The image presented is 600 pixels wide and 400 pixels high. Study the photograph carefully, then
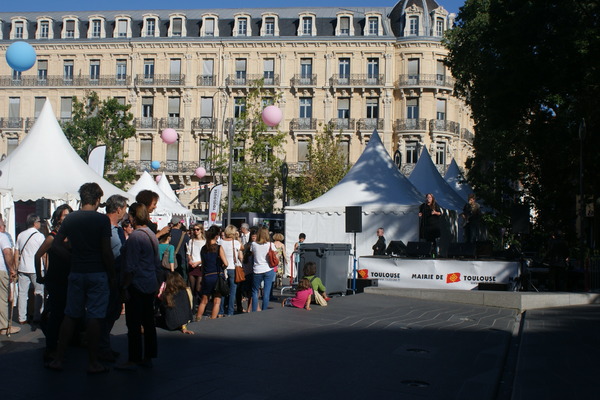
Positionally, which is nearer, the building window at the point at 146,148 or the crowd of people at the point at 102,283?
the crowd of people at the point at 102,283

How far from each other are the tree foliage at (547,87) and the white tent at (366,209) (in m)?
4.76

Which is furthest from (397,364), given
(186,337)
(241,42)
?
(241,42)

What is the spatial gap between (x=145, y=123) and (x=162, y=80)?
11.5 ft

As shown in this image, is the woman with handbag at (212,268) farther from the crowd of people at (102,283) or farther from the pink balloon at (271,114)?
the pink balloon at (271,114)

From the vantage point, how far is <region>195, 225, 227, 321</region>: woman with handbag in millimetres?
12617

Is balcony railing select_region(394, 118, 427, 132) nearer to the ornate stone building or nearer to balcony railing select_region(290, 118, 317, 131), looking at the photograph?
the ornate stone building

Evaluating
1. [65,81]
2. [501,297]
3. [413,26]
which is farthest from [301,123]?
[501,297]

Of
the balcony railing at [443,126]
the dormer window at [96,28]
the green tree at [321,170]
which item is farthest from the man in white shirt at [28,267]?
the dormer window at [96,28]

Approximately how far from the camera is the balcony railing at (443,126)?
55406mm

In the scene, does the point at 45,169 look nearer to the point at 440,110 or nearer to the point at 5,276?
the point at 5,276

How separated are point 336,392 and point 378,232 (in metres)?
14.6

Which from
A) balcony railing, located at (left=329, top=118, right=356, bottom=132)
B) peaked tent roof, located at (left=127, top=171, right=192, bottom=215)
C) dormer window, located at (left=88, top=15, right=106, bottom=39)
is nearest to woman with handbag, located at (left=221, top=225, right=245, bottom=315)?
peaked tent roof, located at (left=127, top=171, right=192, bottom=215)

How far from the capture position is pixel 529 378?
8.42 metres

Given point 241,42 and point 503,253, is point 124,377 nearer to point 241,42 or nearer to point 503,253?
point 503,253
